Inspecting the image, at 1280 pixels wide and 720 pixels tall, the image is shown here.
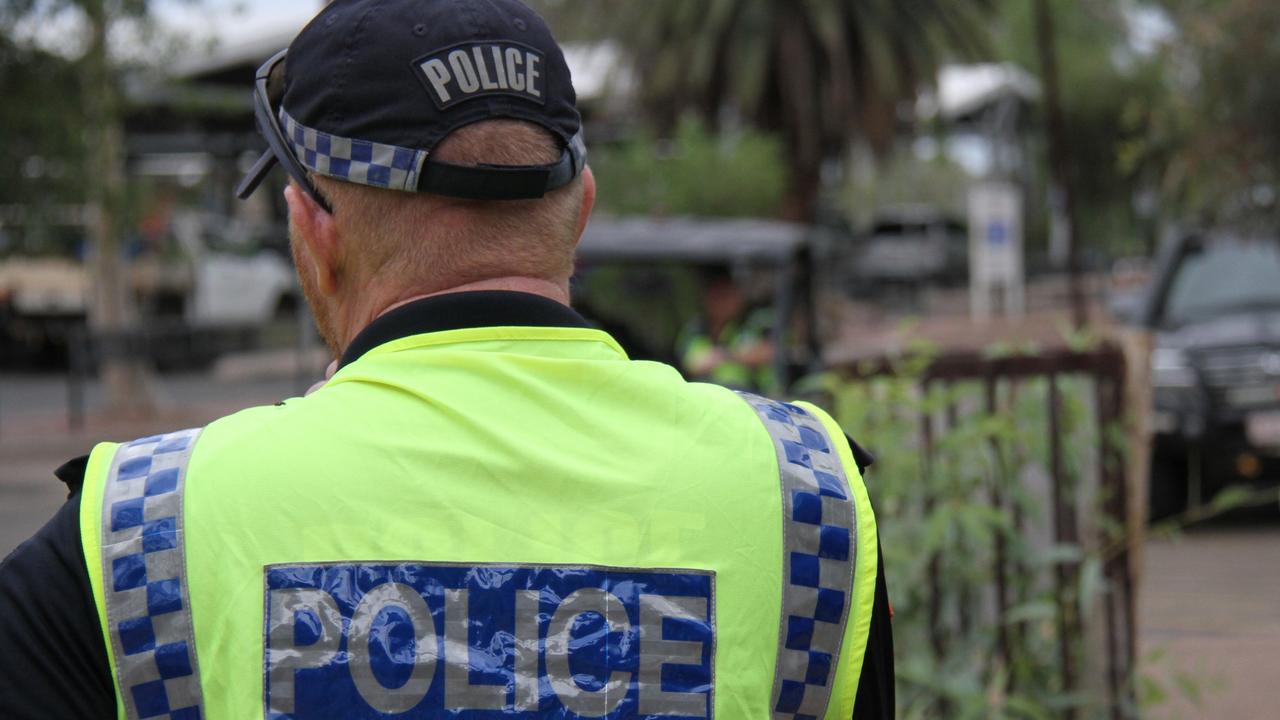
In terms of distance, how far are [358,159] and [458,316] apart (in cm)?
18

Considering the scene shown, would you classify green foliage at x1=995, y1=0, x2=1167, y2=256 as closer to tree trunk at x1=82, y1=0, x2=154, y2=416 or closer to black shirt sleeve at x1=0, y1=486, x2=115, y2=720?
tree trunk at x1=82, y1=0, x2=154, y2=416

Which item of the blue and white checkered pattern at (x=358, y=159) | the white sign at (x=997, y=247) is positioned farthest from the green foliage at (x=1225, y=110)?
the white sign at (x=997, y=247)

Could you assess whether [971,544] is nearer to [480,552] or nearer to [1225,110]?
[480,552]

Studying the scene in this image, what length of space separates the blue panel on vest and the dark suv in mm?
7593

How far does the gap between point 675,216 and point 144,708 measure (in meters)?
14.5

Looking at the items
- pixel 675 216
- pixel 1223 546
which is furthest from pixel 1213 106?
pixel 675 216

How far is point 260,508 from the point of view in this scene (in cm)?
143

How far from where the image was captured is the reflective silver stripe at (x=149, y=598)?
1390mm

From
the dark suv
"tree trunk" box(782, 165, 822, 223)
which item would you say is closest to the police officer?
the dark suv

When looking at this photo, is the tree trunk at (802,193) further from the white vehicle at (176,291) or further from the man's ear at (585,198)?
the man's ear at (585,198)

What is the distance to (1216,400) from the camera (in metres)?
9.15

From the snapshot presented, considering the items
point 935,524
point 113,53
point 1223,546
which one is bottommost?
point 1223,546

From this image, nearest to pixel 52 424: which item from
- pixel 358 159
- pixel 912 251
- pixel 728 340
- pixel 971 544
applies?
pixel 728 340

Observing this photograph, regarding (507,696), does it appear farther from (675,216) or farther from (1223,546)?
(675,216)
